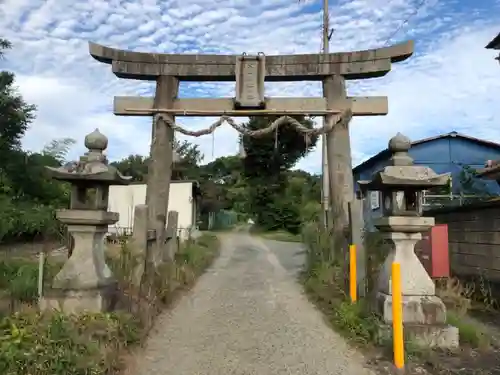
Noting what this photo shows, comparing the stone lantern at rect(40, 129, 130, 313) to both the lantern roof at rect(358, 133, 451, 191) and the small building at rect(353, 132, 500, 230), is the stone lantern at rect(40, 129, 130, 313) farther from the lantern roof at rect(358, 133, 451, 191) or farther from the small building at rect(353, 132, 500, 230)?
the small building at rect(353, 132, 500, 230)

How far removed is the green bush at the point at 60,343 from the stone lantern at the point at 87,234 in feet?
1.24

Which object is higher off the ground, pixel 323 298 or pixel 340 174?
pixel 340 174

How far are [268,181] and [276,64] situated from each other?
891 inches

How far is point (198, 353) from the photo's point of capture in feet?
17.1

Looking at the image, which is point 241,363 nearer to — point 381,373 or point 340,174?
point 381,373

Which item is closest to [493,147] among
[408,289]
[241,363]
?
[408,289]

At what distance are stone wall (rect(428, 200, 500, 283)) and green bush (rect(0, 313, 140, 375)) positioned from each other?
632cm

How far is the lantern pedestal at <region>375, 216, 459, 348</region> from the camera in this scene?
5156 mm

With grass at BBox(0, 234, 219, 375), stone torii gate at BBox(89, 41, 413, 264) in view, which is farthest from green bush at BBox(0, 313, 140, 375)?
stone torii gate at BBox(89, 41, 413, 264)

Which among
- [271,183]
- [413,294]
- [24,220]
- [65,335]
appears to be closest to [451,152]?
[271,183]

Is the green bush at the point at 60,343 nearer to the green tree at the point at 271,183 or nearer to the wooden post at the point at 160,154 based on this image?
the wooden post at the point at 160,154

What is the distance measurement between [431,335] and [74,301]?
4.28 metres

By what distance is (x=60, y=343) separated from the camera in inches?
166

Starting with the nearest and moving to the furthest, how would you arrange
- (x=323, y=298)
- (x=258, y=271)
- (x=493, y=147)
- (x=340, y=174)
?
(x=323, y=298) → (x=340, y=174) → (x=258, y=271) → (x=493, y=147)
